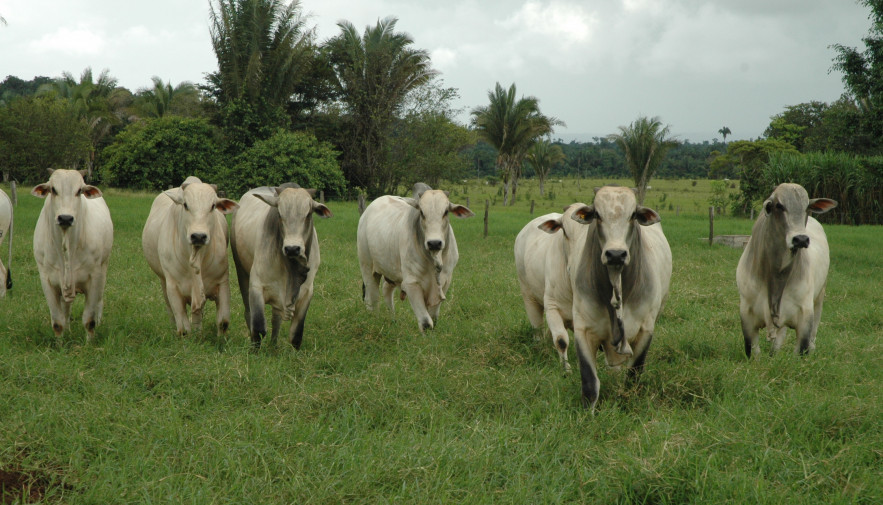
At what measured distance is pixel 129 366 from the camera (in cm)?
498

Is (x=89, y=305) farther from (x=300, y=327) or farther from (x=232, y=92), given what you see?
(x=232, y=92)

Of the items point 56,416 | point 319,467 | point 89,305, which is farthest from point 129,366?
point 319,467

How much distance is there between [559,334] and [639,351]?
1.90ft

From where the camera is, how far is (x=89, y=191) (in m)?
6.30

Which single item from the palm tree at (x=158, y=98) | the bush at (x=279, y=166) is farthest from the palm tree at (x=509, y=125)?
the palm tree at (x=158, y=98)

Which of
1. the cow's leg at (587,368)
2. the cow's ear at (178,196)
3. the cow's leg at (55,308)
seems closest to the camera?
the cow's leg at (587,368)

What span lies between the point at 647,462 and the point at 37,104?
3568cm

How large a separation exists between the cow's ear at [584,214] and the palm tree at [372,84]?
26.7m

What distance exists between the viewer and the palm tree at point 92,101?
39469 mm

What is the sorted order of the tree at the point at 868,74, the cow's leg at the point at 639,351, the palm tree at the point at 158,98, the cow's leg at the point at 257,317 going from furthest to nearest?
the palm tree at the point at 158,98 → the tree at the point at 868,74 → the cow's leg at the point at 257,317 → the cow's leg at the point at 639,351

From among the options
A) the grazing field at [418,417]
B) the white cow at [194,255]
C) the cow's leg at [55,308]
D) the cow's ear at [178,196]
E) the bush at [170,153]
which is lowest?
the grazing field at [418,417]

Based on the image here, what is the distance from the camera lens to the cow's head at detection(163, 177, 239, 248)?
5.59 m

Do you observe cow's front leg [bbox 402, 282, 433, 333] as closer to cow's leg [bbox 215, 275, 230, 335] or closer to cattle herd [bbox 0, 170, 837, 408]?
cattle herd [bbox 0, 170, 837, 408]

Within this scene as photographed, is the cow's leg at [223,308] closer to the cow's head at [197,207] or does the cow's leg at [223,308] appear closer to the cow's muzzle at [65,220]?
the cow's head at [197,207]
